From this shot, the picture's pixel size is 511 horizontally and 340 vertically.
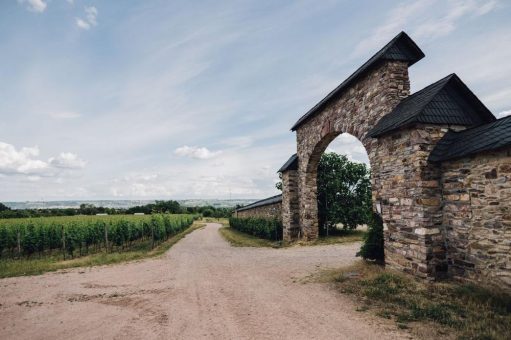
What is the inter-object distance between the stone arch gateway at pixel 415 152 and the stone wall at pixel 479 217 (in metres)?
0.02

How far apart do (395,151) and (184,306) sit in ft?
18.7

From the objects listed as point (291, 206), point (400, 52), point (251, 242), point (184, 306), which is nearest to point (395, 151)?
point (400, 52)

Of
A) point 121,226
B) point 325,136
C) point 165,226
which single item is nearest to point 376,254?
point 325,136

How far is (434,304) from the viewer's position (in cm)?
501

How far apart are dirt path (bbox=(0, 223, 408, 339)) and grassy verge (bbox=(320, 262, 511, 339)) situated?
0.46 meters

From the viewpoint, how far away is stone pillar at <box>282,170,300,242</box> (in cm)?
1511

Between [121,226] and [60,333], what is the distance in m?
13.7

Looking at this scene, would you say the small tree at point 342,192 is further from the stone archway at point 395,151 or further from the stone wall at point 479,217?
the stone wall at point 479,217

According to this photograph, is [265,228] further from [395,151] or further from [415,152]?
[415,152]

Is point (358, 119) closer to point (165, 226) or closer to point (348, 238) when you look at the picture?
point (348, 238)

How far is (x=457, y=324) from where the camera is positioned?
13.7 ft

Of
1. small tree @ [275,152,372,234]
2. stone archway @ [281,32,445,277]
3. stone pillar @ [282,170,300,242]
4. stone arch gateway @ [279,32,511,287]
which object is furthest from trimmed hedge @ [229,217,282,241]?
stone arch gateway @ [279,32,511,287]

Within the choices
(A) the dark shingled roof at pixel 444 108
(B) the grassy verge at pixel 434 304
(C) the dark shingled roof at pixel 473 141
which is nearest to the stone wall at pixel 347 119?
(A) the dark shingled roof at pixel 444 108

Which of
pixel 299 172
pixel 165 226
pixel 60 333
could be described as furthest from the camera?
pixel 165 226
